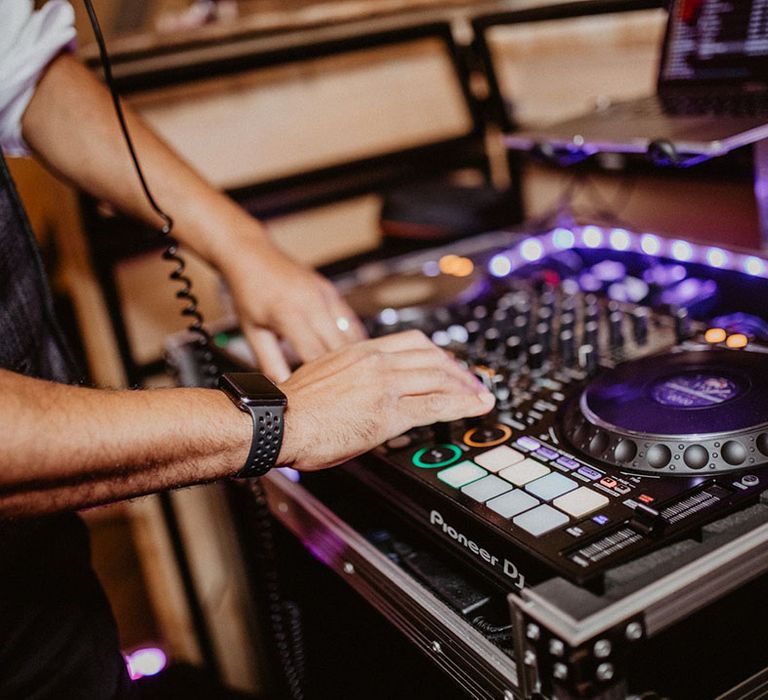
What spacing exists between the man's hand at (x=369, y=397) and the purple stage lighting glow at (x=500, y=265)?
1.79ft

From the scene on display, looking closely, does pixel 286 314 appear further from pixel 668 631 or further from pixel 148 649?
Result: pixel 148 649

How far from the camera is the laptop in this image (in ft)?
3.31

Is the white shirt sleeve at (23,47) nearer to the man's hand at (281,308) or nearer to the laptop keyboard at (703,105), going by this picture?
the man's hand at (281,308)

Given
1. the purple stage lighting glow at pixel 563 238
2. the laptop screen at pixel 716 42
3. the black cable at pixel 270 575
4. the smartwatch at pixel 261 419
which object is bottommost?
the black cable at pixel 270 575

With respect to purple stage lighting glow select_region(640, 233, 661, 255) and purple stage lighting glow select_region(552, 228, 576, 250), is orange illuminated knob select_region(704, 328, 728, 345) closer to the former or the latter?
purple stage lighting glow select_region(640, 233, 661, 255)

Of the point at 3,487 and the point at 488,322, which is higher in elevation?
the point at 3,487

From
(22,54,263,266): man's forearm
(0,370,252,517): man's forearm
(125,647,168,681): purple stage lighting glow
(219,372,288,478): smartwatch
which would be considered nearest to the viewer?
(0,370,252,517): man's forearm

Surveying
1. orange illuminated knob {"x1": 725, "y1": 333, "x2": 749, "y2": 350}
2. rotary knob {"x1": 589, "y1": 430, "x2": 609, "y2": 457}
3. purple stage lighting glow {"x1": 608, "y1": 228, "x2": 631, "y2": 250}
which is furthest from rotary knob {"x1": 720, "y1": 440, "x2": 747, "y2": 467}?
purple stage lighting glow {"x1": 608, "y1": 228, "x2": 631, "y2": 250}

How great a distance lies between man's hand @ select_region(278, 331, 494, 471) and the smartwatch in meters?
0.02

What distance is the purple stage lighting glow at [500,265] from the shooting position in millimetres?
1427

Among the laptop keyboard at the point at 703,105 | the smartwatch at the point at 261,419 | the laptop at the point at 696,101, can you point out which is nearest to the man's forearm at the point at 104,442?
the smartwatch at the point at 261,419

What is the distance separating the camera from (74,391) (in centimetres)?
70

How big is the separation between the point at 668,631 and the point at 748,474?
16 cm

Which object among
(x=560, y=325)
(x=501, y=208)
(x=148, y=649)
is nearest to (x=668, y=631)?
(x=560, y=325)
